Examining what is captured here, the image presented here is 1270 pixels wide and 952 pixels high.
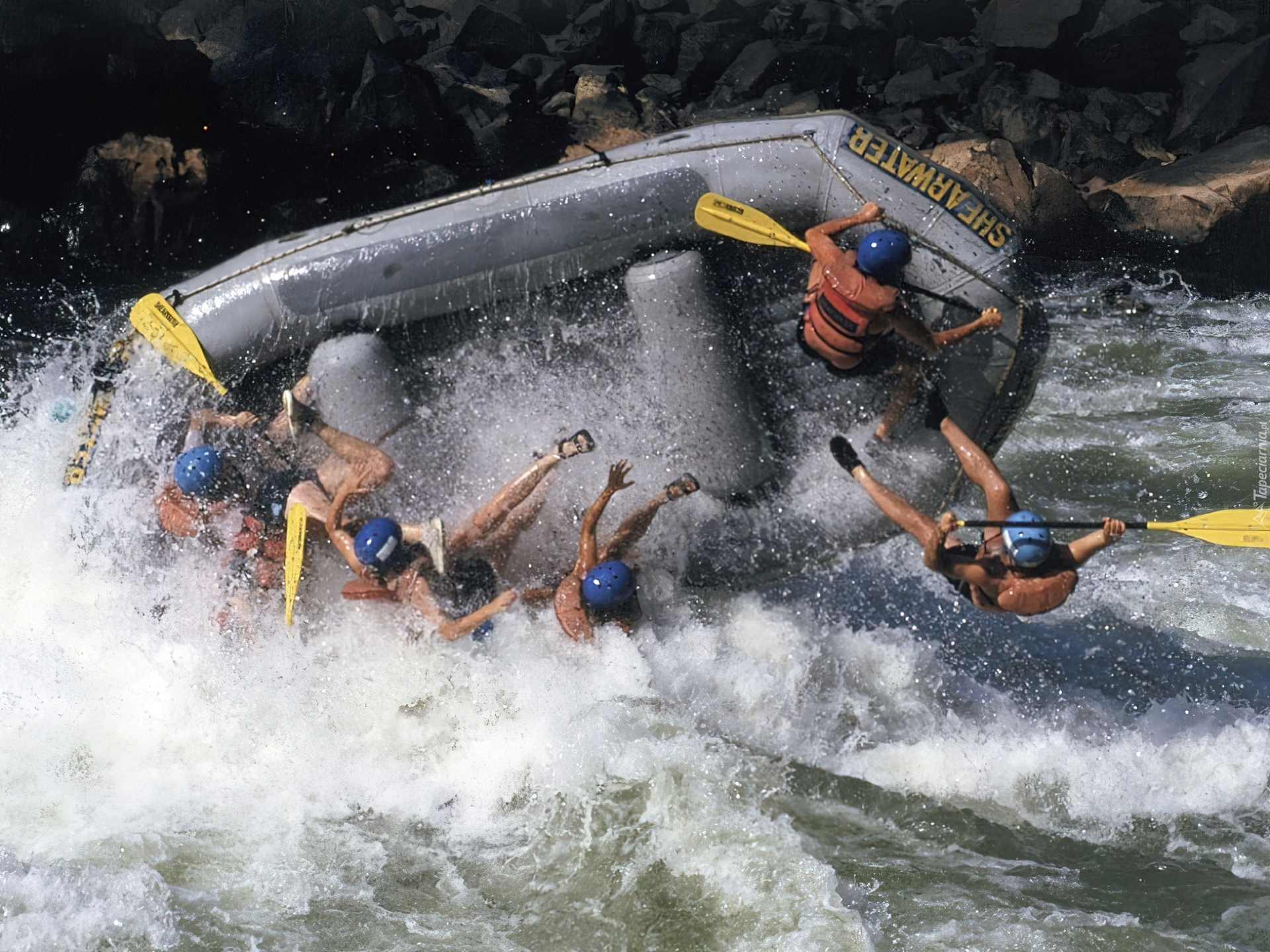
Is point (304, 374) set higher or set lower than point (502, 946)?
higher

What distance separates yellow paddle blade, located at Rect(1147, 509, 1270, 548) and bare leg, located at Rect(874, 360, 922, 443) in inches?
46.1

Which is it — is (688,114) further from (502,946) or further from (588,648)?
(502,946)

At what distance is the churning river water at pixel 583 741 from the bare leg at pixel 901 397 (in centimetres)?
32

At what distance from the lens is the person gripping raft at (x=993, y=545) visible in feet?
12.7

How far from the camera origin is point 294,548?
4.29 m

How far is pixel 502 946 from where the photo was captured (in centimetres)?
377

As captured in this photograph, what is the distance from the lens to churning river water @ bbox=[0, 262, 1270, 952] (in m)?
3.83

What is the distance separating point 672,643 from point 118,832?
2517 mm

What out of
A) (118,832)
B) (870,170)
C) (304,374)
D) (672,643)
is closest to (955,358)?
(870,170)

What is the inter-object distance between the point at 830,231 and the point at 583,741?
2430 mm

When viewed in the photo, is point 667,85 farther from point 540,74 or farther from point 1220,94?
point 1220,94

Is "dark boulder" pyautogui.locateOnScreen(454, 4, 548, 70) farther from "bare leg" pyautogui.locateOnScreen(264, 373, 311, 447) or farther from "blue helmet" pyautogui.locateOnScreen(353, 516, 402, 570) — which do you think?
"blue helmet" pyautogui.locateOnScreen(353, 516, 402, 570)

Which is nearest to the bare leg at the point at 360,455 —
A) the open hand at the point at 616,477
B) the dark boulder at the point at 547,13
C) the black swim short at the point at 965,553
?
the open hand at the point at 616,477

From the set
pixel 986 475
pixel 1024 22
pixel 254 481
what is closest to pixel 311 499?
pixel 254 481
